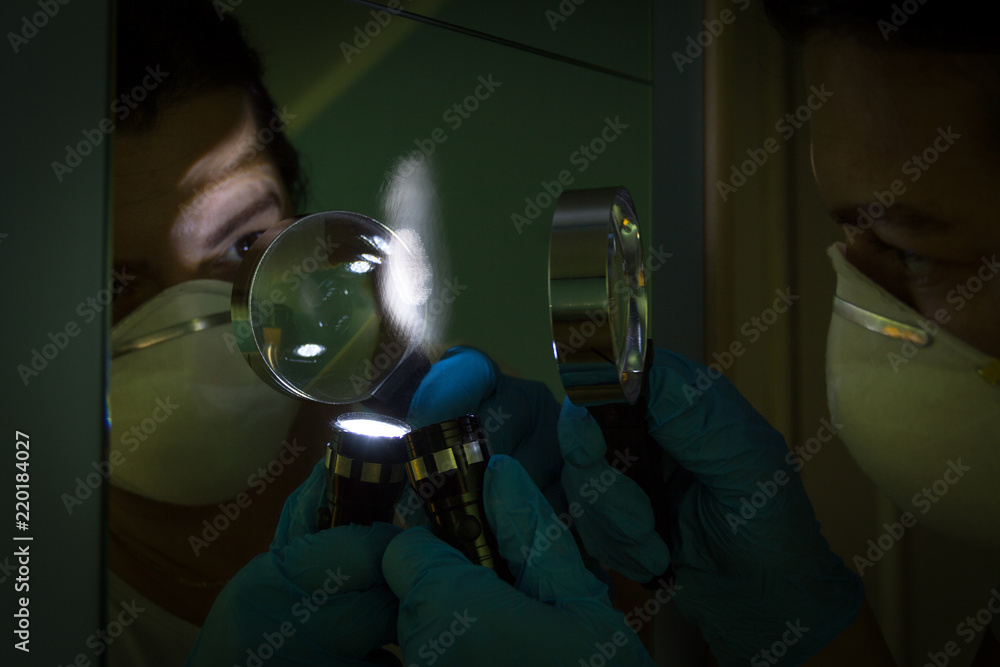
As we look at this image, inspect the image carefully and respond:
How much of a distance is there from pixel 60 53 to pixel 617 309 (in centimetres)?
69

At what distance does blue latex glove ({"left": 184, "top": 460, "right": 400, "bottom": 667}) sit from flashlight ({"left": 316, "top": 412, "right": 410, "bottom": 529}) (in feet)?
0.08

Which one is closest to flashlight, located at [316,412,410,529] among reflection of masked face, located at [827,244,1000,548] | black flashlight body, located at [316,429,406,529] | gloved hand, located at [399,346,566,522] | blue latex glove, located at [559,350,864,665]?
black flashlight body, located at [316,429,406,529]

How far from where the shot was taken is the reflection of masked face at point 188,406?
778mm

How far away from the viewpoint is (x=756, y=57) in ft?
3.58

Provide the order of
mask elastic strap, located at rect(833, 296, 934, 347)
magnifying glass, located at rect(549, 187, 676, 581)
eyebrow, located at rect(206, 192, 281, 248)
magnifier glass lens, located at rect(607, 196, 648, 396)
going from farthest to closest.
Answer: mask elastic strap, located at rect(833, 296, 934, 347)
eyebrow, located at rect(206, 192, 281, 248)
magnifier glass lens, located at rect(607, 196, 648, 396)
magnifying glass, located at rect(549, 187, 676, 581)

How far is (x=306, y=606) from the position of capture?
77 cm

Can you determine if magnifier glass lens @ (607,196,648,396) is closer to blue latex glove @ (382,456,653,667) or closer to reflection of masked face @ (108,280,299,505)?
blue latex glove @ (382,456,653,667)

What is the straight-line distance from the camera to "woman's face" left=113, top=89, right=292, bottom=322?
777mm

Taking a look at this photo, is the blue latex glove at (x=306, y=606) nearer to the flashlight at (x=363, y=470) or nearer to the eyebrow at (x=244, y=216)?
the flashlight at (x=363, y=470)

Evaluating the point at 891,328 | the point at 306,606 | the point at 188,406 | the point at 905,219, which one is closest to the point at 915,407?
the point at 891,328

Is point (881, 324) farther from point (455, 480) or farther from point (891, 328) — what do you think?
point (455, 480)

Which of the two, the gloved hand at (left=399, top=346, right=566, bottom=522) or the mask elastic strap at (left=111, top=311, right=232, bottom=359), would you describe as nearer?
the mask elastic strap at (left=111, top=311, right=232, bottom=359)

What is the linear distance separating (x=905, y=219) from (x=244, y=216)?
908mm

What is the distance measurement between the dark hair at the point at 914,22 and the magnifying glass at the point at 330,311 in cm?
74
